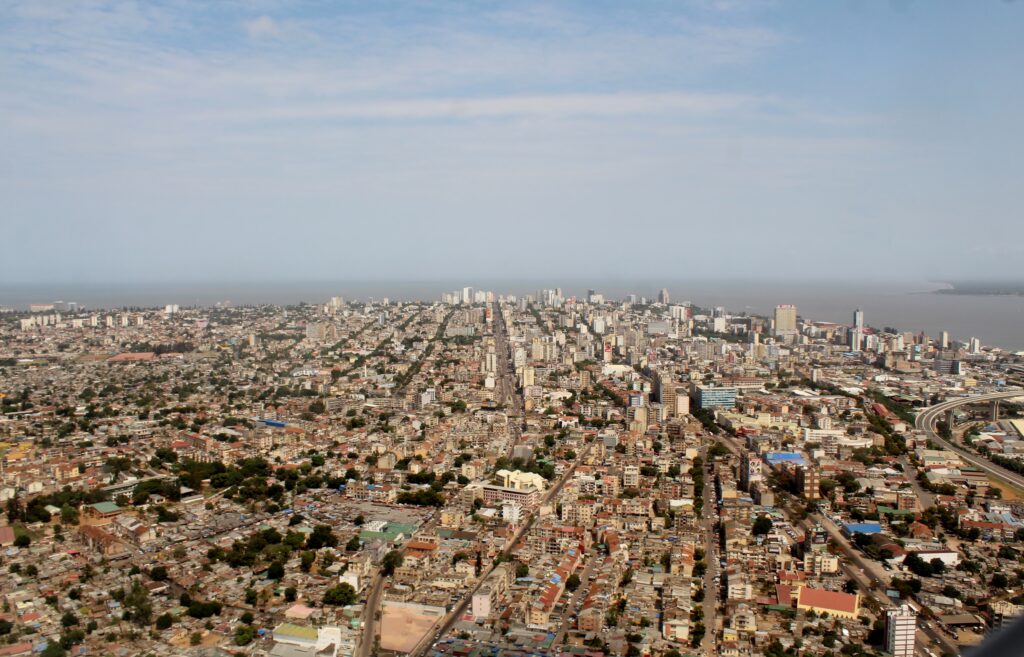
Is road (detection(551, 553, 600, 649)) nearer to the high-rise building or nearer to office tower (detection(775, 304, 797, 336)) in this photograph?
the high-rise building

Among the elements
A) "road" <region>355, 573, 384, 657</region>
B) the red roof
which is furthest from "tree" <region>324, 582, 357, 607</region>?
the red roof

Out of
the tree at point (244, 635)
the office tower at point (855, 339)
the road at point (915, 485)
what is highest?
the office tower at point (855, 339)

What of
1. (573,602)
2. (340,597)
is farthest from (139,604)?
(573,602)

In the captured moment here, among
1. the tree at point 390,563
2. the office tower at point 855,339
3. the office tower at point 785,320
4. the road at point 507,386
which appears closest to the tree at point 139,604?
the tree at point 390,563

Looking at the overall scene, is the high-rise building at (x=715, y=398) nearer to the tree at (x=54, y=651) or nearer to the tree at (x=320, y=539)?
the tree at (x=320, y=539)

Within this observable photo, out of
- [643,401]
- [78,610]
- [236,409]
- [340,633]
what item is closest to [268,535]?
[78,610]

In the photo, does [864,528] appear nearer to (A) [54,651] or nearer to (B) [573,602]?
(B) [573,602]

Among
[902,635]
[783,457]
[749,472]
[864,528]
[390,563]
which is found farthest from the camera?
[783,457]
